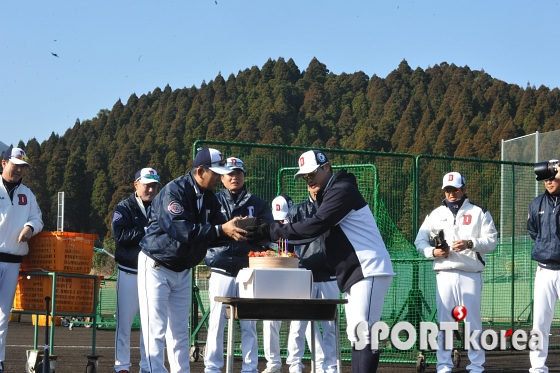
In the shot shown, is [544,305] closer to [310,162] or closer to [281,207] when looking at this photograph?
[281,207]

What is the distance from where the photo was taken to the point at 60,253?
992cm

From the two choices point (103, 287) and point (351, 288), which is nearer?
point (351, 288)

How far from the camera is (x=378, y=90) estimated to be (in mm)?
147375

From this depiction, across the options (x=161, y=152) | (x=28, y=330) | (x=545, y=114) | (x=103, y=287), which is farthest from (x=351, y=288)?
(x=161, y=152)

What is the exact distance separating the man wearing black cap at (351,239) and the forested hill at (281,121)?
88.5 meters

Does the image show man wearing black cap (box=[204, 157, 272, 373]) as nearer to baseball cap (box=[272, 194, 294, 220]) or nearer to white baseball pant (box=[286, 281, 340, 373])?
white baseball pant (box=[286, 281, 340, 373])

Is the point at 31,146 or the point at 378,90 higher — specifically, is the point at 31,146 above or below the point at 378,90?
below

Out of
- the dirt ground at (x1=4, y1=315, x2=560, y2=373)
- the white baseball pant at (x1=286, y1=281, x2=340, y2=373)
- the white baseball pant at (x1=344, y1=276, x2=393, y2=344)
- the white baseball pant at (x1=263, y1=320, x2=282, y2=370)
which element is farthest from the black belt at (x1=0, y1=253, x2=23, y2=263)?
the white baseball pant at (x1=344, y1=276, x2=393, y2=344)

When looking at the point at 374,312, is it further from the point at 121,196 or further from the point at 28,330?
the point at 121,196

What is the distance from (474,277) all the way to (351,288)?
324cm

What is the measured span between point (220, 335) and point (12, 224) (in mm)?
2740

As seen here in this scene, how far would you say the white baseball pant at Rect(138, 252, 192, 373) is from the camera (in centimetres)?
789

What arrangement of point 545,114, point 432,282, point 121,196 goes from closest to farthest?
point 432,282 < point 545,114 < point 121,196

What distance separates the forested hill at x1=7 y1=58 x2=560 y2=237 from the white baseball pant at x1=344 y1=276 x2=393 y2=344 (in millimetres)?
88542
